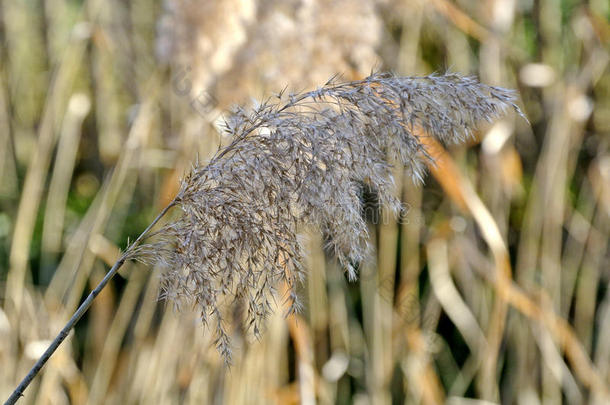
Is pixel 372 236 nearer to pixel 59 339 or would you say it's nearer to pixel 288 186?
pixel 288 186

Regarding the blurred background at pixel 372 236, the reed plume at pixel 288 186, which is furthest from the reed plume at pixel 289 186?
the blurred background at pixel 372 236

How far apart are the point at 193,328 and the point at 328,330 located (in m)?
0.81

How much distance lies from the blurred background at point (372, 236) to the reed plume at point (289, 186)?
1.03 feet

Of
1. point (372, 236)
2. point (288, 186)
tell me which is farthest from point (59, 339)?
point (372, 236)

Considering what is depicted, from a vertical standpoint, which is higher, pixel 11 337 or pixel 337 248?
pixel 337 248

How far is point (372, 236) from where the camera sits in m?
1.66

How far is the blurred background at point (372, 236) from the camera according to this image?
1344 millimetres

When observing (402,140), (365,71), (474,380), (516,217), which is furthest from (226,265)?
(516,217)

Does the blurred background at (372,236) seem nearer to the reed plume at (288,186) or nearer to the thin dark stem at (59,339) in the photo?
the reed plume at (288,186)

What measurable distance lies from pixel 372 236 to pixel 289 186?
3.24ft

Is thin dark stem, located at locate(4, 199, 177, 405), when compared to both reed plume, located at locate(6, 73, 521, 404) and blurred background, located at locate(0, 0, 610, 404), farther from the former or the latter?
blurred background, located at locate(0, 0, 610, 404)

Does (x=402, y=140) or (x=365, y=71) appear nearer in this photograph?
(x=402, y=140)

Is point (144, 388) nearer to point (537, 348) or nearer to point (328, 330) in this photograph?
point (328, 330)

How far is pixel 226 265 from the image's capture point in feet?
2.26
